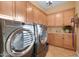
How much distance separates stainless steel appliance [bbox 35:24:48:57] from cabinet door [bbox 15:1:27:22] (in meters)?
0.20

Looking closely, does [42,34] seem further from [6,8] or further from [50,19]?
[6,8]

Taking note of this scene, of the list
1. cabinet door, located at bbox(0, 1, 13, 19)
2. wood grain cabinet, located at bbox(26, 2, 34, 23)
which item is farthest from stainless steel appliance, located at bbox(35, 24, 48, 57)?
cabinet door, located at bbox(0, 1, 13, 19)

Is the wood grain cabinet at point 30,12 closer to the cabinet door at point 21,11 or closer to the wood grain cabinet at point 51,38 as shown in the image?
the cabinet door at point 21,11

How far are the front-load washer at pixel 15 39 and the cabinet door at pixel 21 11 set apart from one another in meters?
0.16

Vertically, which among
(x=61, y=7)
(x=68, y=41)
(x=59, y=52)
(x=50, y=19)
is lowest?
(x=59, y=52)

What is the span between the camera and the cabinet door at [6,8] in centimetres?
95

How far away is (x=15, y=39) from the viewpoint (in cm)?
96

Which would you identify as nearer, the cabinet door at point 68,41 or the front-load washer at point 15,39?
A: the front-load washer at point 15,39

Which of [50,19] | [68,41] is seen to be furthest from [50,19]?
[68,41]

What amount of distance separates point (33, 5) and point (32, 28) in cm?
31

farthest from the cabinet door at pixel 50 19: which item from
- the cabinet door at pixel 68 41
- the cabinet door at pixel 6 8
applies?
the cabinet door at pixel 6 8

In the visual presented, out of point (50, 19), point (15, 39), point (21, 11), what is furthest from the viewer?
point (50, 19)

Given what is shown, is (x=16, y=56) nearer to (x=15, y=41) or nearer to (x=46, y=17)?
(x=15, y=41)

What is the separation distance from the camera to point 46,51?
123 centimetres
